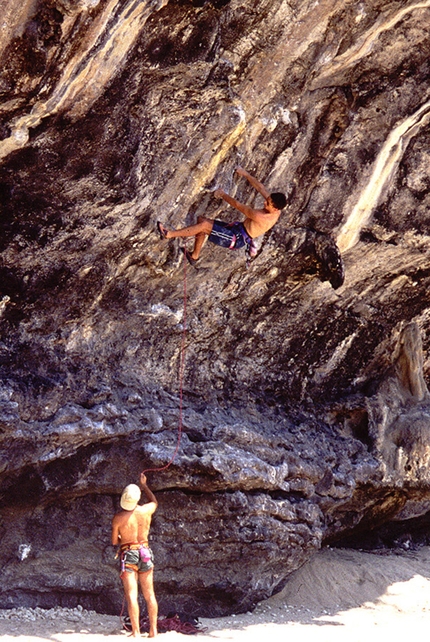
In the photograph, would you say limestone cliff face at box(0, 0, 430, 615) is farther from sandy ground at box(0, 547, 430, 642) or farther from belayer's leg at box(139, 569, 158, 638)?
belayer's leg at box(139, 569, 158, 638)

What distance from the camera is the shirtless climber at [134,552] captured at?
7.95m

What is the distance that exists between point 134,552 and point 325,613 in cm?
302

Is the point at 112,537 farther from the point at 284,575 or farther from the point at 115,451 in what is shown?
the point at 284,575

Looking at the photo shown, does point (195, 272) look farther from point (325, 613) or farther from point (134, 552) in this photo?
point (325, 613)

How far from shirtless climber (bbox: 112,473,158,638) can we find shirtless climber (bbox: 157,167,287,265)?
8.09ft

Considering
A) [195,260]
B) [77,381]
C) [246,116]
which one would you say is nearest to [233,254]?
[195,260]

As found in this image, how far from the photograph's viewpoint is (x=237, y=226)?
837 cm

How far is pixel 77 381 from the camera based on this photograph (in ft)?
29.0

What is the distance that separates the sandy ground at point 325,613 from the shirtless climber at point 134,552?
11.2 inches

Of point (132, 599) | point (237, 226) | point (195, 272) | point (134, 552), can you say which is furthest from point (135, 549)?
point (237, 226)

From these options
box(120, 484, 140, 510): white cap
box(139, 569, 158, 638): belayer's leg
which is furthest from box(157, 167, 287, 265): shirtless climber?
A: box(139, 569, 158, 638): belayer's leg

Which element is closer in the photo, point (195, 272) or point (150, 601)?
point (150, 601)

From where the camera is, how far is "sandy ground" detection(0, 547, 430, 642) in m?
8.20

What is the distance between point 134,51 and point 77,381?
11.1 feet
